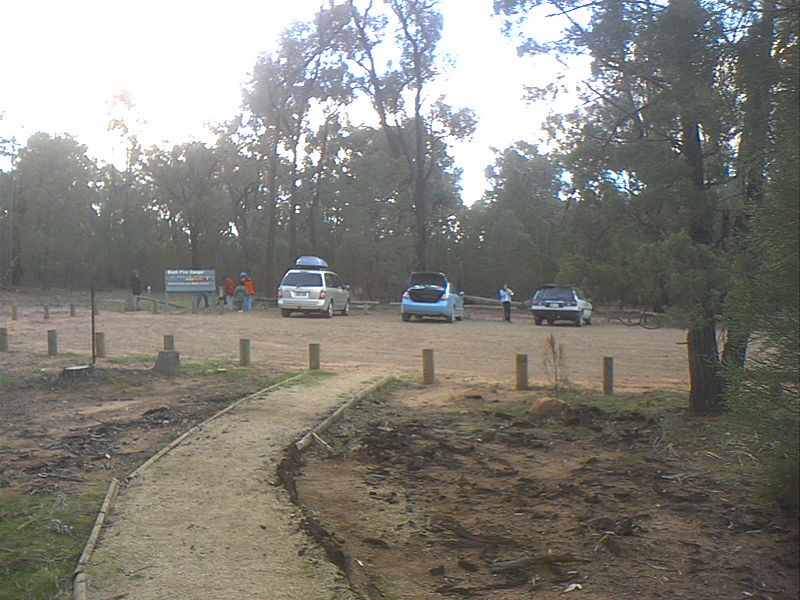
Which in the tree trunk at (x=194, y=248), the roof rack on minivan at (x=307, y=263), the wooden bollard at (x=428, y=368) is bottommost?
the wooden bollard at (x=428, y=368)

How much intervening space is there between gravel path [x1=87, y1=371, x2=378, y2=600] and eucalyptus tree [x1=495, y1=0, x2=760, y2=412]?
461cm

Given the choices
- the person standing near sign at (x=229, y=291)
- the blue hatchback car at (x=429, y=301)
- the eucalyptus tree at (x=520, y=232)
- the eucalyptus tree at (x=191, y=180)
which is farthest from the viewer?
the eucalyptus tree at (x=191, y=180)

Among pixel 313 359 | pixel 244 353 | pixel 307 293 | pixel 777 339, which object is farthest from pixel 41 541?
pixel 307 293

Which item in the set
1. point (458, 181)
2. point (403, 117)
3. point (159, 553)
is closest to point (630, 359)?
point (159, 553)

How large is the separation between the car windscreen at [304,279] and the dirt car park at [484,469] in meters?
13.5

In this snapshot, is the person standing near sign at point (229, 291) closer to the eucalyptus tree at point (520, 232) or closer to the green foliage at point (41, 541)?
the eucalyptus tree at point (520, 232)

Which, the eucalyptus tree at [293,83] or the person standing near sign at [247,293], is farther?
the eucalyptus tree at [293,83]

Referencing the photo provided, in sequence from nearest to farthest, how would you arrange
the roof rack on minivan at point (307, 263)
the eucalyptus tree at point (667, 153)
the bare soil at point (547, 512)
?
the bare soil at point (547, 512) < the eucalyptus tree at point (667, 153) < the roof rack on minivan at point (307, 263)

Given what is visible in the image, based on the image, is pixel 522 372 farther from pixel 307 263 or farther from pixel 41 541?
pixel 307 263

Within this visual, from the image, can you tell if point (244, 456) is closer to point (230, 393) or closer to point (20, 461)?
point (20, 461)

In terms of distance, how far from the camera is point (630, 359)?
15.8 meters

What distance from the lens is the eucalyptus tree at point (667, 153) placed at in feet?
24.8

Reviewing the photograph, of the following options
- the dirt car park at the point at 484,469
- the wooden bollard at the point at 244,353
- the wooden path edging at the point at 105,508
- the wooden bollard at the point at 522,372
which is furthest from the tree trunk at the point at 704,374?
the wooden bollard at the point at 244,353

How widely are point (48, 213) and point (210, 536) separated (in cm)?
5183
